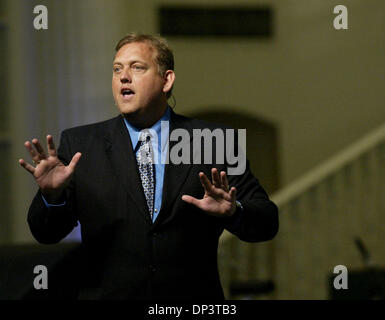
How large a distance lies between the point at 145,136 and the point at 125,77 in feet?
0.68

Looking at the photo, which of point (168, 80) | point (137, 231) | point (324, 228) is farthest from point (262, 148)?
point (137, 231)

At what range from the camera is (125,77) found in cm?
235

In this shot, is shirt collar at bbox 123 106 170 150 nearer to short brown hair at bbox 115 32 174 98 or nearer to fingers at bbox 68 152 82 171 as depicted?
short brown hair at bbox 115 32 174 98

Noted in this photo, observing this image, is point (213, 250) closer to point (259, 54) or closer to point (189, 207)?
point (189, 207)

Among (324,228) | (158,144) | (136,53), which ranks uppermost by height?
(136,53)

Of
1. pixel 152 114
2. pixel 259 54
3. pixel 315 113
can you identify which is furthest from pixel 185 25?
pixel 152 114

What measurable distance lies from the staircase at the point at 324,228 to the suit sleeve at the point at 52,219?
3424 millimetres

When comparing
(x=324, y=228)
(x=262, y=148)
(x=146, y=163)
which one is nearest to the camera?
(x=146, y=163)

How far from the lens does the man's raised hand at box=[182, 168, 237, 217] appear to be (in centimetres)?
220

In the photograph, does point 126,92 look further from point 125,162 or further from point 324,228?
point 324,228

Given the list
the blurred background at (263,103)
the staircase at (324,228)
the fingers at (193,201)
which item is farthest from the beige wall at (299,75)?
the fingers at (193,201)

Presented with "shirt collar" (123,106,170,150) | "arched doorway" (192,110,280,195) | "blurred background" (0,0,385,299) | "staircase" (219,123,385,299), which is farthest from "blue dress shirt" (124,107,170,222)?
"arched doorway" (192,110,280,195)

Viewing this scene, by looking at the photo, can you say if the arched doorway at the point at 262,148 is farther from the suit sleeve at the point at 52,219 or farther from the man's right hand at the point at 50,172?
the man's right hand at the point at 50,172

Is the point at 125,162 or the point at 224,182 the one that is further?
the point at 125,162
